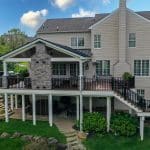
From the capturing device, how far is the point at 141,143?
948 inches

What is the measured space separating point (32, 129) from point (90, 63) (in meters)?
9.17

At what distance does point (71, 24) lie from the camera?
34.6 m

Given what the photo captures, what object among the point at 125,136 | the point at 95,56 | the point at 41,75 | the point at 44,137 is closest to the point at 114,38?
the point at 95,56

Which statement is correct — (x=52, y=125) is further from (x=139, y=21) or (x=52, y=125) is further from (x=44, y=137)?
(x=139, y=21)

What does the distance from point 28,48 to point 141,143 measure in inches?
478

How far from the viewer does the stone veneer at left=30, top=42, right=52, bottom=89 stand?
1089 inches

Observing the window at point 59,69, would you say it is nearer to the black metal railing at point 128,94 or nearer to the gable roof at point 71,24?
the gable roof at point 71,24

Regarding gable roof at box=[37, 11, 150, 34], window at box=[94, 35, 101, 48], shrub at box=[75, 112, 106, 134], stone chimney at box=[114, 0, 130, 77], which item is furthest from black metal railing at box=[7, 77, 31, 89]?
stone chimney at box=[114, 0, 130, 77]

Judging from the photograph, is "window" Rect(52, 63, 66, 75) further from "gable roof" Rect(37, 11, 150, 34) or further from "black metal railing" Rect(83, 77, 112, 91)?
"black metal railing" Rect(83, 77, 112, 91)

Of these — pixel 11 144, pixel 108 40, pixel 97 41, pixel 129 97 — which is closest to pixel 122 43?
pixel 108 40

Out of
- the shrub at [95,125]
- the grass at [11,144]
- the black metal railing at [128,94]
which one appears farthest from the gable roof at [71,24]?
the grass at [11,144]

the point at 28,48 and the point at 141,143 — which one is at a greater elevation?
the point at 28,48

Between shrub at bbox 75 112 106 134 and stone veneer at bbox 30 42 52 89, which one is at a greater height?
stone veneer at bbox 30 42 52 89

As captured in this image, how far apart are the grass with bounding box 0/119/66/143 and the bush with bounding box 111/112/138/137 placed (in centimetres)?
426
